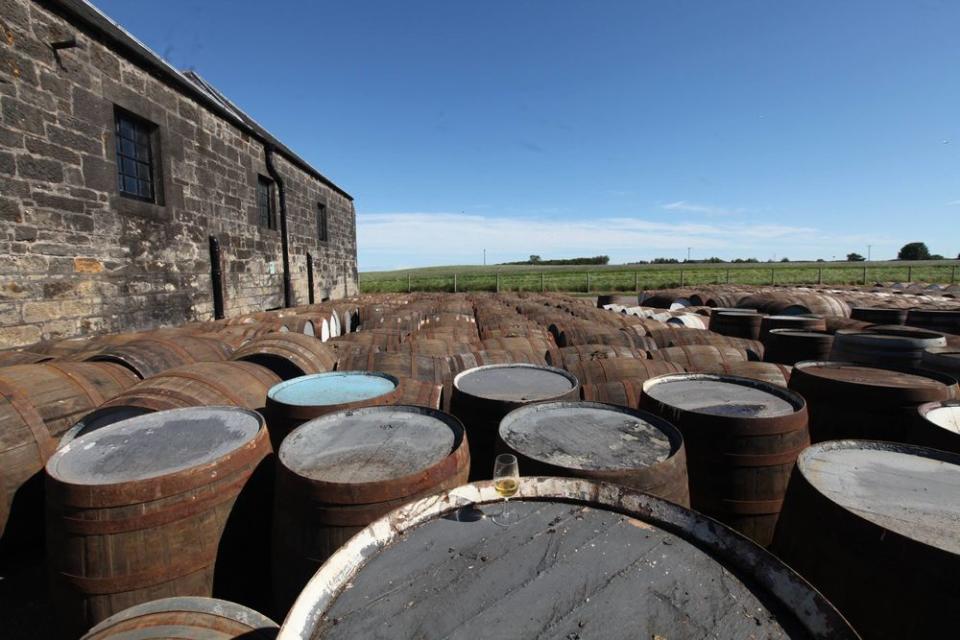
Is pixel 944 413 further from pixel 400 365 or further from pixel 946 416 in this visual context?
pixel 400 365

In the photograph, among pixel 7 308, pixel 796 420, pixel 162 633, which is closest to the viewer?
pixel 162 633

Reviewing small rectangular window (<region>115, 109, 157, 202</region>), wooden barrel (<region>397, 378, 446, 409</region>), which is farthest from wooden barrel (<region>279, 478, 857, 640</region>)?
small rectangular window (<region>115, 109, 157, 202</region>)

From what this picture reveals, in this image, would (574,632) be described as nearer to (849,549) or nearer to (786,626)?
(786,626)

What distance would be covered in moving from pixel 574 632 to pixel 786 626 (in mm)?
580

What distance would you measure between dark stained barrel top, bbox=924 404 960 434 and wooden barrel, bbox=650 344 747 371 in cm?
197

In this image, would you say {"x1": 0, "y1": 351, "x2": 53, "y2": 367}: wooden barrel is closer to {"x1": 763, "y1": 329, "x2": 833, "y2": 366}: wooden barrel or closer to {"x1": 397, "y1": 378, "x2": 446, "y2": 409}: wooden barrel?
{"x1": 397, "y1": 378, "x2": 446, "y2": 409}: wooden barrel

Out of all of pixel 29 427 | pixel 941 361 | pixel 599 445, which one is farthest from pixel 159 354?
pixel 941 361

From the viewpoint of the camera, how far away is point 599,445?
238 centimetres

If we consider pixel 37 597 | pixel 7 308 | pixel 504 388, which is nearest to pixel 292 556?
pixel 504 388

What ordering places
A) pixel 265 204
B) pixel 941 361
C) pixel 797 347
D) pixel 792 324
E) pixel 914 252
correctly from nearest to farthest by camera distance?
1. pixel 941 361
2. pixel 797 347
3. pixel 792 324
4. pixel 265 204
5. pixel 914 252

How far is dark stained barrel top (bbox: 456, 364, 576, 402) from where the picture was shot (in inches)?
132

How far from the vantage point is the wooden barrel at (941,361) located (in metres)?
3.81

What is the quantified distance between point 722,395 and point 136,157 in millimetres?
10043

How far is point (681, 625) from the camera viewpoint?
3.92ft
